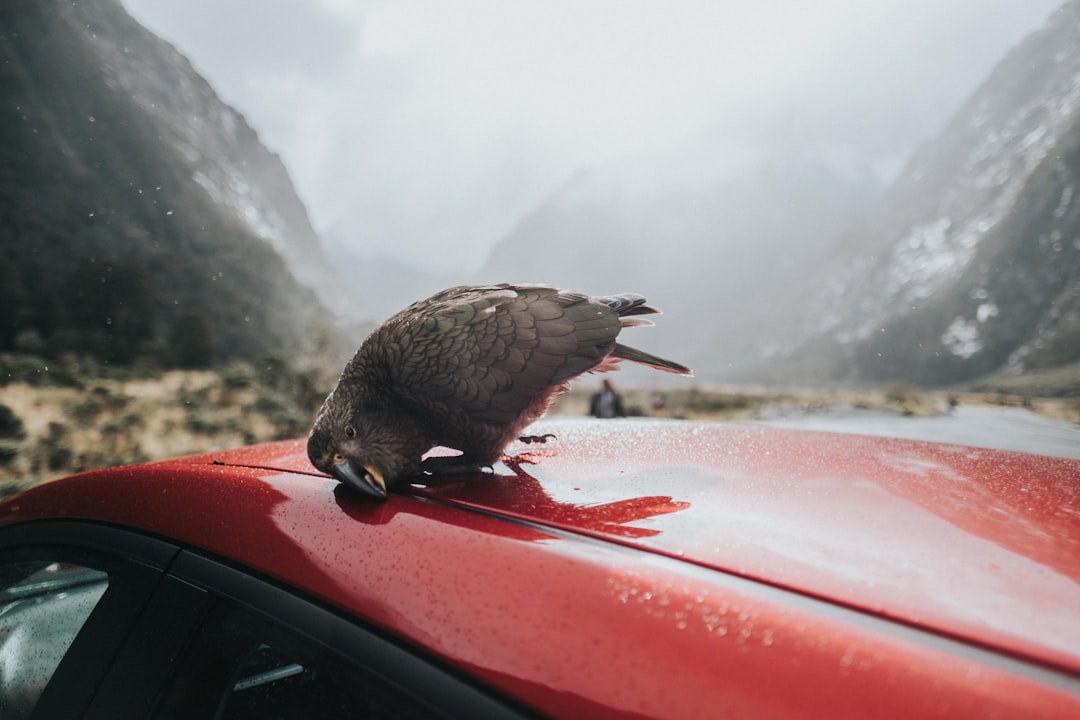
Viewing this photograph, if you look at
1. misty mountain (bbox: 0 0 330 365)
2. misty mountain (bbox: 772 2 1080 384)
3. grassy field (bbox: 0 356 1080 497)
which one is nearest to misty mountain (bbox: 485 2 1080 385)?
misty mountain (bbox: 772 2 1080 384)

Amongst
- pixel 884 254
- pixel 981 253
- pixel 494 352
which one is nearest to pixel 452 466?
pixel 494 352

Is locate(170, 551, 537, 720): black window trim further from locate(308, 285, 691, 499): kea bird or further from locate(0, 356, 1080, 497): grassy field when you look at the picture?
Answer: locate(0, 356, 1080, 497): grassy field

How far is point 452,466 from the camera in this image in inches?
66.8

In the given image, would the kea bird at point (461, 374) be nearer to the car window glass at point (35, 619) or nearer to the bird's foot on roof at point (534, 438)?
the bird's foot on roof at point (534, 438)

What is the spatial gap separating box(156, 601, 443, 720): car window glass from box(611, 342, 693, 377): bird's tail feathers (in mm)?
1323

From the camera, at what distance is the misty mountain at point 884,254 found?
242 ft

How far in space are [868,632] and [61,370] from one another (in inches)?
1147

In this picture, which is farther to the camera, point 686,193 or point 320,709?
point 686,193

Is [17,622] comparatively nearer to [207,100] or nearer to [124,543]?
[124,543]

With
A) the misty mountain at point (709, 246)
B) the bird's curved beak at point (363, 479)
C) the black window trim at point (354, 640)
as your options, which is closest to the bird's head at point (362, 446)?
the bird's curved beak at point (363, 479)

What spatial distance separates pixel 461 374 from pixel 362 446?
0.37m

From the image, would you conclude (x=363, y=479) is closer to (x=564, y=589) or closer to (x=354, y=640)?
(x=354, y=640)

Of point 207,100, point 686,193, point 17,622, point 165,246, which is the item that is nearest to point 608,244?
point 686,193

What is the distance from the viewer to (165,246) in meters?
46.7
